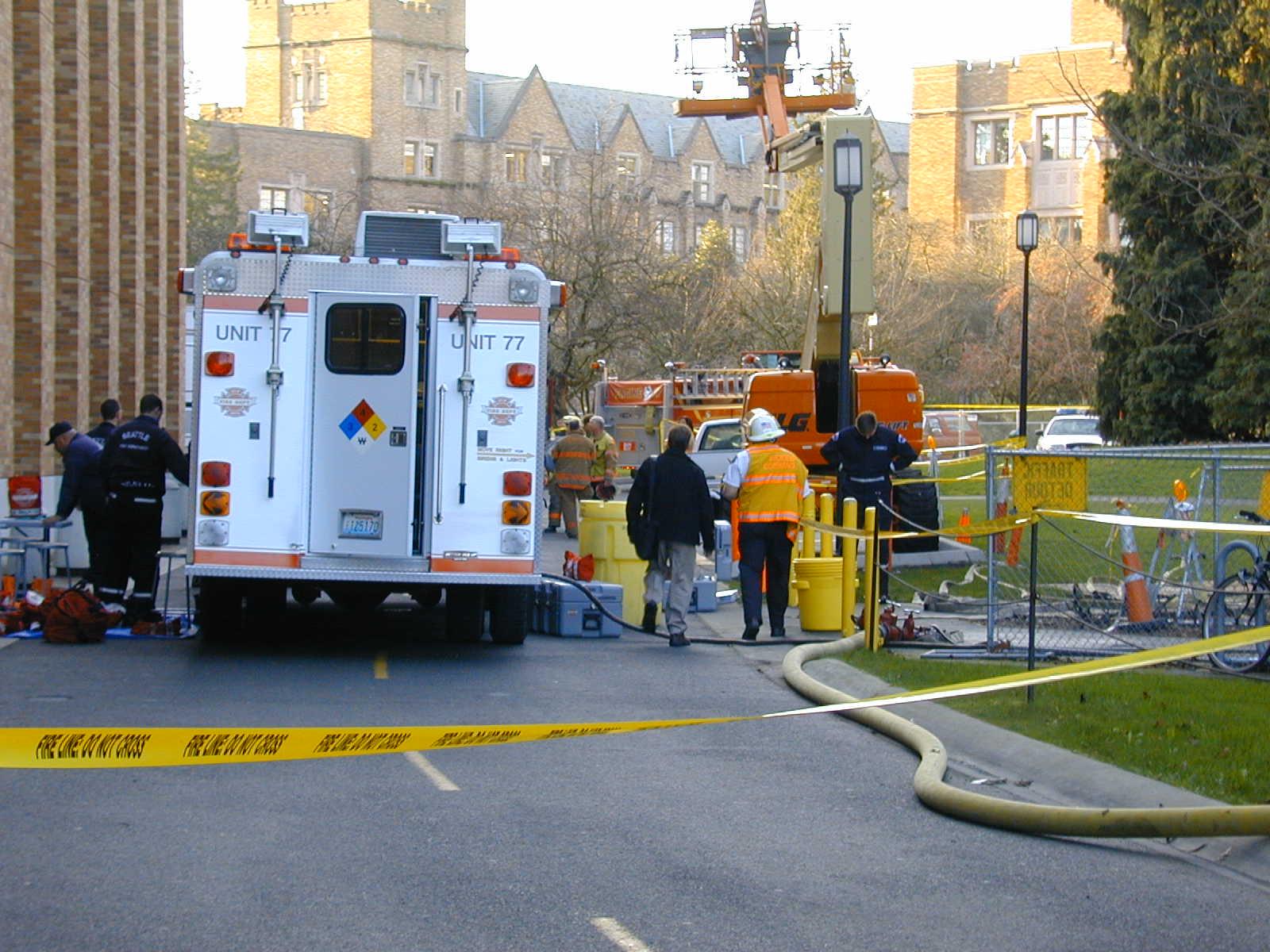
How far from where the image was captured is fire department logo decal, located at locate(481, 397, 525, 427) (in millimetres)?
13391

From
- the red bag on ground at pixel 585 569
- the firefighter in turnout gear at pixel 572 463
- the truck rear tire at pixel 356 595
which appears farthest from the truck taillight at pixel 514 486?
the firefighter in turnout gear at pixel 572 463

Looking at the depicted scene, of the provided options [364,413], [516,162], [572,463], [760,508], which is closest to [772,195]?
[516,162]

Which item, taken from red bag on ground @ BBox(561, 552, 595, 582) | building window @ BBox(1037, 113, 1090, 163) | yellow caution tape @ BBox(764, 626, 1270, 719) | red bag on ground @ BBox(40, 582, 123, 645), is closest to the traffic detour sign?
yellow caution tape @ BBox(764, 626, 1270, 719)

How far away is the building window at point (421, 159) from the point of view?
97688 mm

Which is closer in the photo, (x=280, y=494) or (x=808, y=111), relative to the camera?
(x=280, y=494)

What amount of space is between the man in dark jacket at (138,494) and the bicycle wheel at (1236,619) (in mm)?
8111

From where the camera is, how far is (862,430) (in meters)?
17.0

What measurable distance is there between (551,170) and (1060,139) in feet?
80.8

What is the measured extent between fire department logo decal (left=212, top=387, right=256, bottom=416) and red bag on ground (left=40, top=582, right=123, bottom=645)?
230 cm

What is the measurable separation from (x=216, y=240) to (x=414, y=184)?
2955cm

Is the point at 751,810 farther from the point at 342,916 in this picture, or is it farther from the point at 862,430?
the point at 862,430

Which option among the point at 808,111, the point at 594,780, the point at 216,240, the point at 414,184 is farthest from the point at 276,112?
the point at 594,780

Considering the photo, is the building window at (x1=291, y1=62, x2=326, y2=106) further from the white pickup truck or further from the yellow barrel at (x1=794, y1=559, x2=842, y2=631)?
the yellow barrel at (x1=794, y1=559, x2=842, y2=631)

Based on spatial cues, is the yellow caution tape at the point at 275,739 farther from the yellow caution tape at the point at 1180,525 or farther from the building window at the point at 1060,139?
the building window at the point at 1060,139
